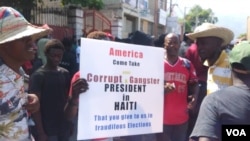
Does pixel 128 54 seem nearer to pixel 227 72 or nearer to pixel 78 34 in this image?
pixel 227 72

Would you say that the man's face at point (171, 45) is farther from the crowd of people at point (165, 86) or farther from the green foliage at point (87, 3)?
the green foliage at point (87, 3)

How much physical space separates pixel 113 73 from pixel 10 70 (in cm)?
102

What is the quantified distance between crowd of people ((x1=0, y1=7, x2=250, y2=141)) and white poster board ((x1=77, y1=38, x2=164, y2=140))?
0.44ft

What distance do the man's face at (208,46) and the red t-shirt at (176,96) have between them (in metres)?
0.28

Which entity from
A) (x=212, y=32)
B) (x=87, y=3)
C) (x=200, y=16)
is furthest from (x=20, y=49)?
(x=200, y=16)

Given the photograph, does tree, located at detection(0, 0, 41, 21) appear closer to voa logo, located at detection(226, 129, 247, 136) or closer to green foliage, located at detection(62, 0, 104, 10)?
green foliage, located at detection(62, 0, 104, 10)

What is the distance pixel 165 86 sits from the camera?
349 cm

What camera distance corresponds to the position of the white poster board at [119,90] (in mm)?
2814

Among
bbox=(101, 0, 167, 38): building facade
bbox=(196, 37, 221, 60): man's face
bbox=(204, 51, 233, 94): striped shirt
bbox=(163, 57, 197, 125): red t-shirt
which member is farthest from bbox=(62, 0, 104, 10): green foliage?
bbox=(204, 51, 233, 94): striped shirt

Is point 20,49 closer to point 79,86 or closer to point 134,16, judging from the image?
point 79,86

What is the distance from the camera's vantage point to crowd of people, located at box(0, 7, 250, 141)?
6.60 ft

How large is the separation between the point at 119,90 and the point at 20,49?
40.3 inches

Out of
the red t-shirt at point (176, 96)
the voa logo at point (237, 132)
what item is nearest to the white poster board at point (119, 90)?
the red t-shirt at point (176, 96)

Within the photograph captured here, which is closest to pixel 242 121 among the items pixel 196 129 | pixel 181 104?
pixel 196 129
